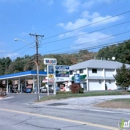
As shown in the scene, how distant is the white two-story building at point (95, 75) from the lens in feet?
210

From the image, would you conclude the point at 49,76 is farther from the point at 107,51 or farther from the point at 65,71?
the point at 107,51

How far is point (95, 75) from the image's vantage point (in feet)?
215

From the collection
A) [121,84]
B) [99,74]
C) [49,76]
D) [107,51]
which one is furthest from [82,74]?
[107,51]

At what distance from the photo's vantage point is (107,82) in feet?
221

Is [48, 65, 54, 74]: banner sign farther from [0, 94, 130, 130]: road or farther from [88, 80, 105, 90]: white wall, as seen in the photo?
[0, 94, 130, 130]: road

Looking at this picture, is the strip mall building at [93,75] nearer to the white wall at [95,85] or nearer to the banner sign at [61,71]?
the white wall at [95,85]

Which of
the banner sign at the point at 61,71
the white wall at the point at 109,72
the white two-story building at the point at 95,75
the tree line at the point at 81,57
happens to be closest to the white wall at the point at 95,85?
the white two-story building at the point at 95,75

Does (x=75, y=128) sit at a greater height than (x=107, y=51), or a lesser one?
lesser

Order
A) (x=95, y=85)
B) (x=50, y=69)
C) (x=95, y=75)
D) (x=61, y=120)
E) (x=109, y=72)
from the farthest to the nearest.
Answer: (x=109, y=72) → (x=95, y=75) → (x=95, y=85) → (x=50, y=69) → (x=61, y=120)

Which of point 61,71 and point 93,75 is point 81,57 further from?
point 61,71

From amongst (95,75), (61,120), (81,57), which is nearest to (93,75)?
(95,75)

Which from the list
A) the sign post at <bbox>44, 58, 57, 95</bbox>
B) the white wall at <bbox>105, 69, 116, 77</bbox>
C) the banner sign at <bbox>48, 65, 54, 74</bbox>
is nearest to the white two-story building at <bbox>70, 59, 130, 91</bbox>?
the white wall at <bbox>105, 69, 116, 77</bbox>

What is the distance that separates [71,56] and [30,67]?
19099 millimetres

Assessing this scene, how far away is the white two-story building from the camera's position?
6388 centimetres
